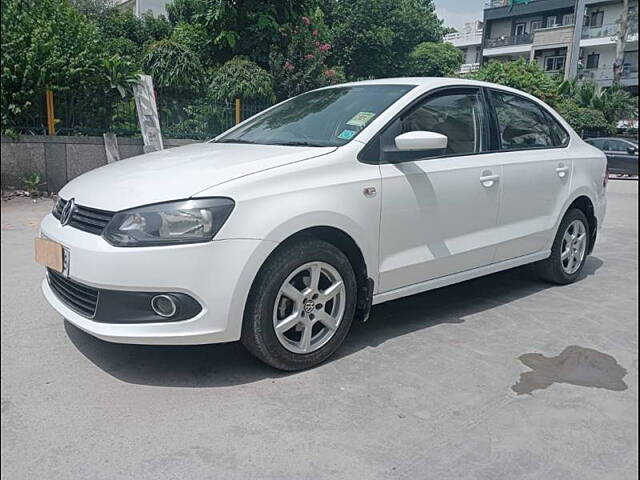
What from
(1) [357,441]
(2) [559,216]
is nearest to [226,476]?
(1) [357,441]

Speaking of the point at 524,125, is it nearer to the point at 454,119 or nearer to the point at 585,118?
the point at 454,119

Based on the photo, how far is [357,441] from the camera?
2602mm

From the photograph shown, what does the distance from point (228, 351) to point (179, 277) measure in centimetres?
85

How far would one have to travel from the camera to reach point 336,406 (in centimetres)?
291

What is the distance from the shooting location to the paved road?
7.97ft

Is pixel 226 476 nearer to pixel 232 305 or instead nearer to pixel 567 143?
pixel 232 305

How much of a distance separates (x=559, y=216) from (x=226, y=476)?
3.52 meters

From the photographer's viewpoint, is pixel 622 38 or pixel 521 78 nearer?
pixel 622 38

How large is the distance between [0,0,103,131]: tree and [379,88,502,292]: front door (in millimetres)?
6227

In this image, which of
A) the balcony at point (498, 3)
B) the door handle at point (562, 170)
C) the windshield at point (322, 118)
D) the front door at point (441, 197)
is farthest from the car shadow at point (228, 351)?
the balcony at point (498, 3)

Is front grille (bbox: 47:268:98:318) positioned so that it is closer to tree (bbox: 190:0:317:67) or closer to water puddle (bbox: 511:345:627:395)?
water puddle (bbox: 511:345:627:395)

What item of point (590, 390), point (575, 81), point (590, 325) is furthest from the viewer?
point (575, 81)


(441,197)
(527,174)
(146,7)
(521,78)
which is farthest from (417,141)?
(521,78)

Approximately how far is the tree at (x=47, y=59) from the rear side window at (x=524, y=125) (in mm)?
6320
